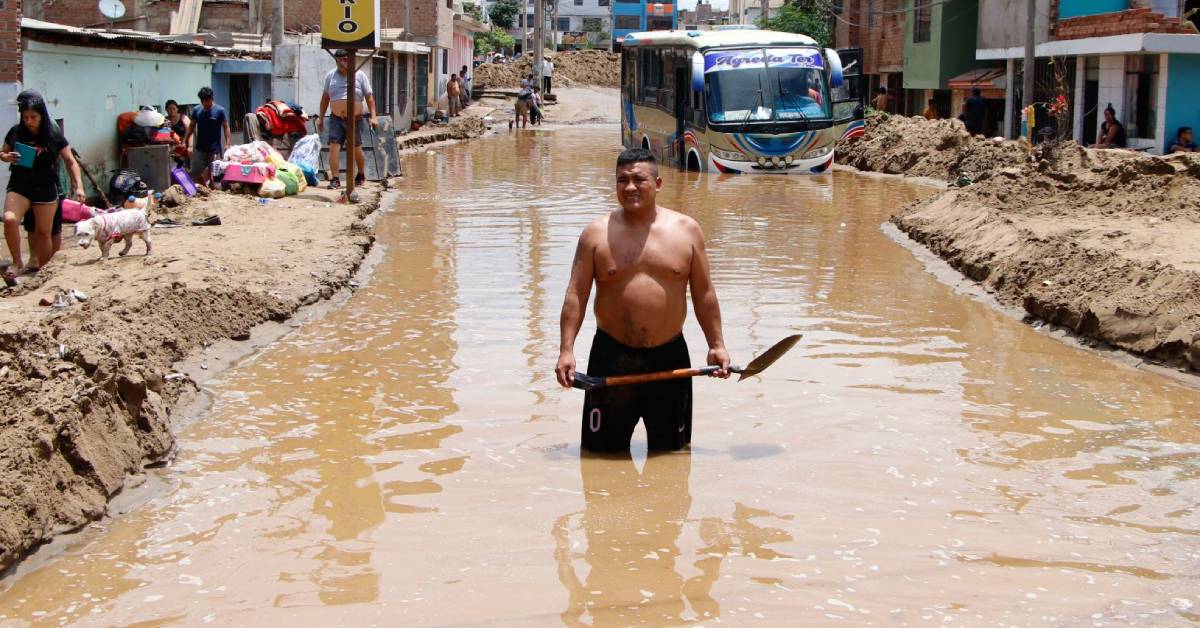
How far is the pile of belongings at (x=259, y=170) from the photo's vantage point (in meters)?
15.1

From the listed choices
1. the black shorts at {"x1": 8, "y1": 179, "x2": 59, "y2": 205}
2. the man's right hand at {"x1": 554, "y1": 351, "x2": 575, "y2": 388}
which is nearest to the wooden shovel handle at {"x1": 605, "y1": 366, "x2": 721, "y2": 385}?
the man's right hand at {"x1": 554, "y1": 351, "x2": 575, "y2": 388}

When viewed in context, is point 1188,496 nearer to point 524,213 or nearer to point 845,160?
point 524,213

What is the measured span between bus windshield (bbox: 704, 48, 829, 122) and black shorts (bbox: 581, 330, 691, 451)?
15489 millimetres

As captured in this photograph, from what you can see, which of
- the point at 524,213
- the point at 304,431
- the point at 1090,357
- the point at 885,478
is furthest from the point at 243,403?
the point at 524,213

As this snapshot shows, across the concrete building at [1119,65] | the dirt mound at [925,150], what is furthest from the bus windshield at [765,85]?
the concrete building at [1119,65]

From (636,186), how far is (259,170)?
10254mm

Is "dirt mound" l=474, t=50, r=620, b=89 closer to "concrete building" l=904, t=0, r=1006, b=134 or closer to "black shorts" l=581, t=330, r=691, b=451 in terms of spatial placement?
"concrete building" l=904, t=0, r=1006, b=134

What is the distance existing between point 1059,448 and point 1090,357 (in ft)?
7.99

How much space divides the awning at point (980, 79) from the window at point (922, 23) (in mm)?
2369

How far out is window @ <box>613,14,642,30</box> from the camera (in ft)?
346

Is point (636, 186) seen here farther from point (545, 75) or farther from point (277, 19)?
point (545, 75)

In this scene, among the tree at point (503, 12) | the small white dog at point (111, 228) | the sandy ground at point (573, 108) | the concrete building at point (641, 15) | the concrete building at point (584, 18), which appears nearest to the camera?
the small white dog at point (111, 228)

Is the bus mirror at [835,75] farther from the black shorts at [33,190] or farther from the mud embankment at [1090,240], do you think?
the black shorts at [33,190]

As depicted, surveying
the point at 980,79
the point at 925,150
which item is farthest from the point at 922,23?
the point at 925,150
